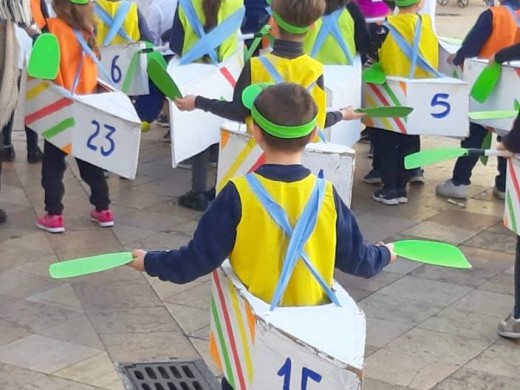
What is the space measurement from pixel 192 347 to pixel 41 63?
198 cm

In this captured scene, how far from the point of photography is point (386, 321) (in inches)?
201

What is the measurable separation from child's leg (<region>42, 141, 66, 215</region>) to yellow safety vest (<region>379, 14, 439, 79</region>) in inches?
89.9

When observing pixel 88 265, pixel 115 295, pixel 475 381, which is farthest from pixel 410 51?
pixel 88 265

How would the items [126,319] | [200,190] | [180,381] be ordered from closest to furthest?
[180,381]
[126,319]
[200,190]

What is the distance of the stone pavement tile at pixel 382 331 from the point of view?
15.9ft

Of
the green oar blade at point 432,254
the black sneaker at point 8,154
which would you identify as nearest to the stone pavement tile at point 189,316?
the green oar blade at point 432,254

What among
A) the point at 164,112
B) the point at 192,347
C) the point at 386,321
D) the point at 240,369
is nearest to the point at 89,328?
the point at 192,347

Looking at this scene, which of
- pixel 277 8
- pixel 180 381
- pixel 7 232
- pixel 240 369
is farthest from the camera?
pixel 7 232

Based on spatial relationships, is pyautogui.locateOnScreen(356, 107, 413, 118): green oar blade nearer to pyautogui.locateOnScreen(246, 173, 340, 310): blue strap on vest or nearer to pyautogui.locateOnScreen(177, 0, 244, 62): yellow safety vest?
pyautogui.locateOnScreen(246, 173, 340, 310): blue strap on vest

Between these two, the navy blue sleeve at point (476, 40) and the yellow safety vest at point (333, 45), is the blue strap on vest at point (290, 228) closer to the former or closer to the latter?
the yellow safety vest at point (333, 45)

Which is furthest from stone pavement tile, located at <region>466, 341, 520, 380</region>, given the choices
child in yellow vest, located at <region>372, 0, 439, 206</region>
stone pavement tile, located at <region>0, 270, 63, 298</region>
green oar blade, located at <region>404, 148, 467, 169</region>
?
child in yellow vest, located at <region>372, 0, 439, 206</region>

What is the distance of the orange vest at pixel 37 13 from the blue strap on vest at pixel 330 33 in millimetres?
1958

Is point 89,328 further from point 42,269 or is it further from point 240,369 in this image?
point 240,369

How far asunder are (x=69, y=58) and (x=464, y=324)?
2.77m
